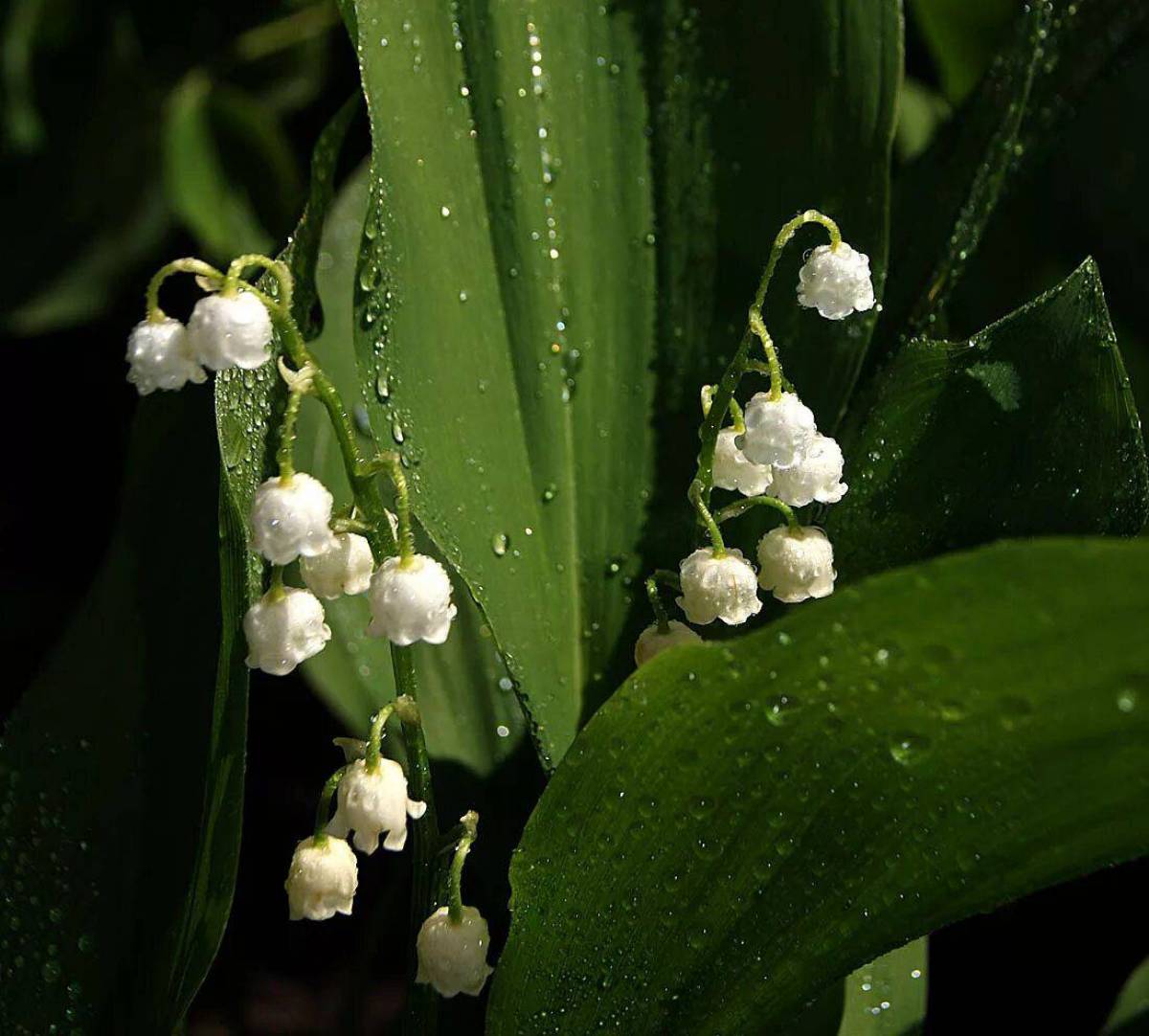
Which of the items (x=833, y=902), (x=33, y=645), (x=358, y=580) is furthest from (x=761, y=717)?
(x=33, y=645)

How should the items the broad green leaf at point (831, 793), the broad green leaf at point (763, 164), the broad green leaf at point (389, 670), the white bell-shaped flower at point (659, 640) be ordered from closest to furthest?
the broad green leaf at point (831, 793) → the white bell-shaped flower at point (659, 640) → the broad green leaf at point (763, 164) → the broad green leaf at point (389, 670)

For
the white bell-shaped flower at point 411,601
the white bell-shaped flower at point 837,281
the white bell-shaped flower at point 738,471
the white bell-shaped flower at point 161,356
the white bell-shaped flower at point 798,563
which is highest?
the white bell-shaped flower at point 161,356

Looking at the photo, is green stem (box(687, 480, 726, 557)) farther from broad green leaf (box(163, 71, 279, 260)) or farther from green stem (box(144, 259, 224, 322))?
broad green leaf (box(163, 71, 279, 260))

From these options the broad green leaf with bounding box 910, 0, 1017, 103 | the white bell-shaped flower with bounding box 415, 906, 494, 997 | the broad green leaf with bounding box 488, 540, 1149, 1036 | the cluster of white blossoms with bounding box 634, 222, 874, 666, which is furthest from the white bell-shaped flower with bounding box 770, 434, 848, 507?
the broad green leaf with bounding box 910, 0, 1017, 103

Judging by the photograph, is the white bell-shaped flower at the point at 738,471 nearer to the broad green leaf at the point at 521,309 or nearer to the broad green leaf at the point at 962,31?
the broad green leaf at the point at 521,309

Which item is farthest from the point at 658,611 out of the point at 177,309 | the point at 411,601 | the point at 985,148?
the point at 177,309

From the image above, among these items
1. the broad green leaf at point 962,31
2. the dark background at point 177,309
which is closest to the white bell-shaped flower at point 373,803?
the dark background at point 177,309
